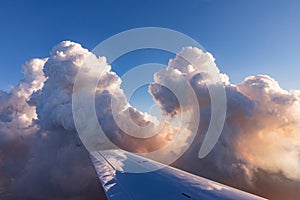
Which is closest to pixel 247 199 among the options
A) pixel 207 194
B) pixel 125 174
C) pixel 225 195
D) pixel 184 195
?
pixel 225 195

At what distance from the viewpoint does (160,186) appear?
7082 mm

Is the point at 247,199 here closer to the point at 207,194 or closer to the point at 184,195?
the point at 207,194

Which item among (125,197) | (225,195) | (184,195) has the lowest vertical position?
(125,197)

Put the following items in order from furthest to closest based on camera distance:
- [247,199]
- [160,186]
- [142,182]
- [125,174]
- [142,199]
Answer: [125,174]
[142,182]
[160,186]
[247,199]
[142,199]

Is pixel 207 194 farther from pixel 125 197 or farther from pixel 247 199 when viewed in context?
pixel 125 197

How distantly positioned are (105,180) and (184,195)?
144 inches

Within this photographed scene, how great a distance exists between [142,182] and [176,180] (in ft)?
5.00

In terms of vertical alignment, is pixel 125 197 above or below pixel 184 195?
below

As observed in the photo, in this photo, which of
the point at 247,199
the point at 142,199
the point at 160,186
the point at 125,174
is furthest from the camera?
the point at 125,174

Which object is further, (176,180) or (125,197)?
(176,180)

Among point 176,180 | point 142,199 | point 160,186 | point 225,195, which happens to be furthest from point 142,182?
point 225,195

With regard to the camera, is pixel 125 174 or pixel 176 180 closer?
pixel 176 180

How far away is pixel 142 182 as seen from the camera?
7645mm

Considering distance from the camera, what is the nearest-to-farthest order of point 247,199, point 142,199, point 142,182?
point 142,199, point 247,199, point 142,182
